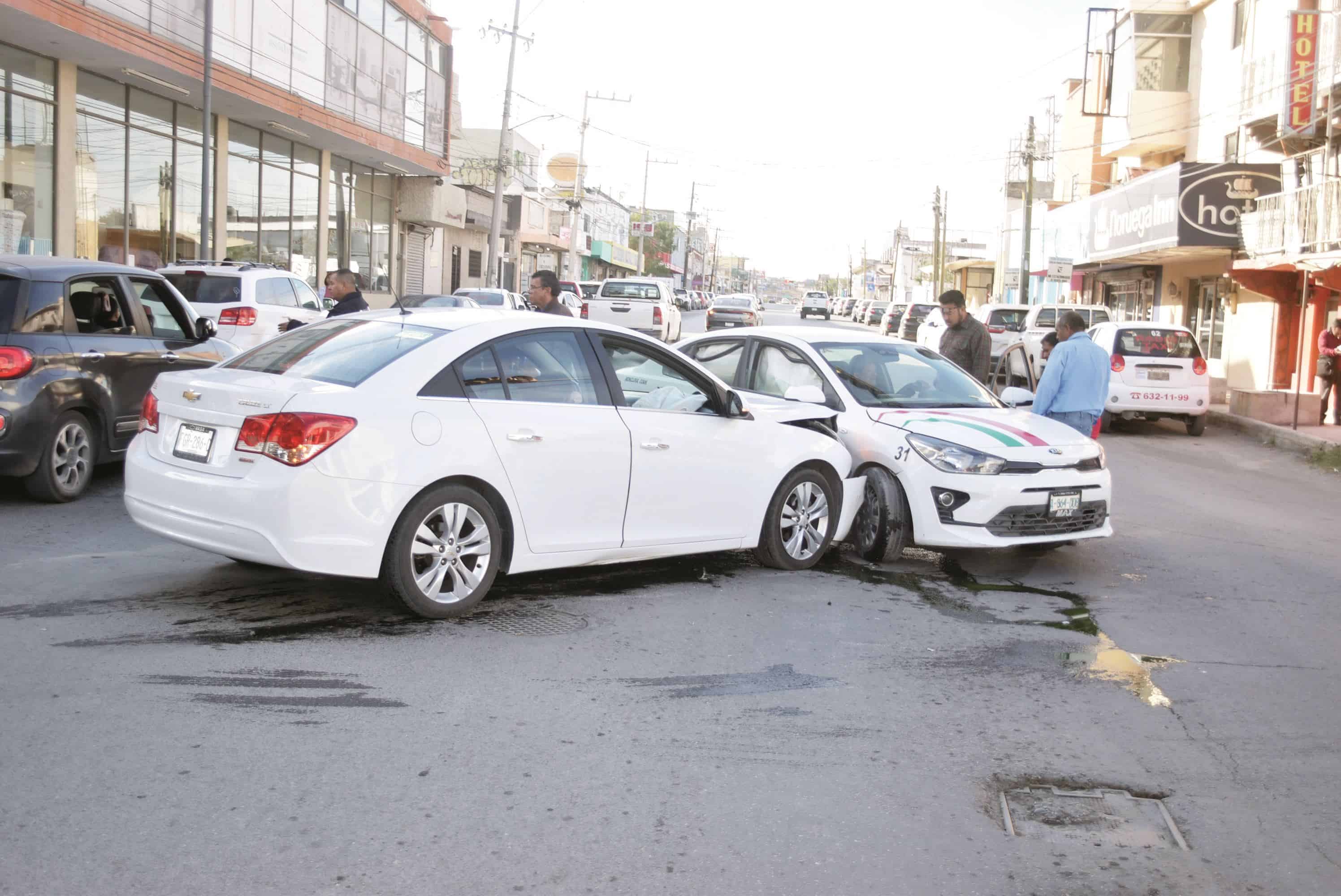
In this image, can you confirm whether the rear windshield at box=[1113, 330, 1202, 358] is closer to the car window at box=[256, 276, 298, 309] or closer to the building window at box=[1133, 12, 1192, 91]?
the car window at box=[256, 276, 298, 309]

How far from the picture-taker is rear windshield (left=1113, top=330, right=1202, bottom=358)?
1916cm

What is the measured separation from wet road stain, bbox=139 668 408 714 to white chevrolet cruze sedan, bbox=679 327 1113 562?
3984 mm

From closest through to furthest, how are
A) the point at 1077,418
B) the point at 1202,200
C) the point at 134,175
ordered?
the point at 1077,418 < the point at 134,175 < the point at 1202,200

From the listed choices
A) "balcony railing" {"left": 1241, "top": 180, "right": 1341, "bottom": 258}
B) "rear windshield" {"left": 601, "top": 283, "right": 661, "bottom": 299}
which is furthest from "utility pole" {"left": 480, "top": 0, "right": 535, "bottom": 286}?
"balcony railing" {"left": 1241, "top": 180, "right": 1341, "bottom": 258}

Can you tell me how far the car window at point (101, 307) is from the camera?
30.2 ft

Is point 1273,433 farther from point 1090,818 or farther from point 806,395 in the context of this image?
point 1090,818

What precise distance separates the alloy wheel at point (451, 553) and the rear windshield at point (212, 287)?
1023 centimetres

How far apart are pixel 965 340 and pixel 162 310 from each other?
735 centimetres

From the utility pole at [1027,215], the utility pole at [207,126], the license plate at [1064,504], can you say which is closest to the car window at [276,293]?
the utility pole at [207,126]

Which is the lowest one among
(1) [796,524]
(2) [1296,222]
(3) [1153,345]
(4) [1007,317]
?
(1) [796,524]

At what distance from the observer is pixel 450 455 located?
607 centimetres

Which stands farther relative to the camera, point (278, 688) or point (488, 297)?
point (488, 297)

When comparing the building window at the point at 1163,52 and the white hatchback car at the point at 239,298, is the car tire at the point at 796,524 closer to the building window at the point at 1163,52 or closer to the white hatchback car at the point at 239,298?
the white hatchback car at the point at 239,298

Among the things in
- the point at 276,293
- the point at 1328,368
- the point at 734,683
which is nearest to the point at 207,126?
the point at 276,293
